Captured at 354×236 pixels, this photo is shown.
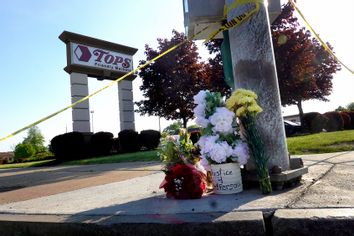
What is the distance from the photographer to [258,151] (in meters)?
2.90

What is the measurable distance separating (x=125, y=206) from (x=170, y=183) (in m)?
0.47

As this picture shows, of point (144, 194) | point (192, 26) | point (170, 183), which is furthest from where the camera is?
point (192, 26)

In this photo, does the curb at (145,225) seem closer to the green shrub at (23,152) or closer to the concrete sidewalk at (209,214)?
the concrete sidewalk at (209,214)

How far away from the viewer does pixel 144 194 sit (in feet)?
11.6

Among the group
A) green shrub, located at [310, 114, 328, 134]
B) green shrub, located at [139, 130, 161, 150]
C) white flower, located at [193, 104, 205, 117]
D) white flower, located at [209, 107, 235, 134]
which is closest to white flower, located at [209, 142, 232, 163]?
white flower, located at [209, 107, 235, 134]

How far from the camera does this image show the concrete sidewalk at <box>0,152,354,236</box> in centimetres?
201

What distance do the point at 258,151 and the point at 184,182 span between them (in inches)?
28.1

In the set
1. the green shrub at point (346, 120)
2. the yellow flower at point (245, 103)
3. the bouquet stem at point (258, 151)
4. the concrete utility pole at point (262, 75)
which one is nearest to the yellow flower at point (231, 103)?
the yellow flower at point (245, 103)

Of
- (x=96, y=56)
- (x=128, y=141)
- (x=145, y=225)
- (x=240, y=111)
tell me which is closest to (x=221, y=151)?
(x=240, y=111)

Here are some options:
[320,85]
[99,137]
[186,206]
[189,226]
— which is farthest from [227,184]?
[320,85]

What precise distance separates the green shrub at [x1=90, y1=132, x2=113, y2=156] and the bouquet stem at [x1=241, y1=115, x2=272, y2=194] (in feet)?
54.3

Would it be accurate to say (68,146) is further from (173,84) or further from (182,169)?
(182,169)

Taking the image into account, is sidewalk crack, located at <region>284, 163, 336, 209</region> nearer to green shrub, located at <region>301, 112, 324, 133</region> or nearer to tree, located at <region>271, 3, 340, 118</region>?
tree, located at <region>271, 3, 340, 118</region>

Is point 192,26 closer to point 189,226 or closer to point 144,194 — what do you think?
point 144,194
